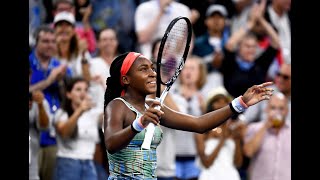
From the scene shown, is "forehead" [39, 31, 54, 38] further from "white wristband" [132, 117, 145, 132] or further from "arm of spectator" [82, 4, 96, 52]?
"white wristband" [132, 117, 145, 132]

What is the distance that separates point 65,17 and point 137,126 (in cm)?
531

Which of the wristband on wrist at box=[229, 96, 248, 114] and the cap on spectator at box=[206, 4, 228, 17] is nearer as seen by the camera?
the wristband on wrist at box=[229, 96, 248, 114]

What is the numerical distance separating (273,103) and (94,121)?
2.04 m

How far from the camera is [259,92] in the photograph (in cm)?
641

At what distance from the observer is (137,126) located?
5.70 metres

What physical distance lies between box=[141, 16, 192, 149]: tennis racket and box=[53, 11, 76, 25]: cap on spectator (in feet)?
13.1

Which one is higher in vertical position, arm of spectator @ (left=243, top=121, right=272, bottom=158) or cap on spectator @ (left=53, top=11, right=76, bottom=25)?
cap on spectator @ (left=53, top=11, right=76, bottom=25)

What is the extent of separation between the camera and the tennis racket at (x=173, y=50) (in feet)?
20.2

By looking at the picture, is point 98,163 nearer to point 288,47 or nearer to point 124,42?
point 124,42

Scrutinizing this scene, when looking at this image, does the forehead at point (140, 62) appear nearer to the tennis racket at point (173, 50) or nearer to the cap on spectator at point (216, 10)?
the tennis racket at point (173, 50)

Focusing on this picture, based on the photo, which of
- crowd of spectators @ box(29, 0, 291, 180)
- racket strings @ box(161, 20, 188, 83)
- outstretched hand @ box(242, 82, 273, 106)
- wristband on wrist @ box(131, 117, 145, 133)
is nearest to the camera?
wristband on wrist @ box(131, 117, 145, 133)

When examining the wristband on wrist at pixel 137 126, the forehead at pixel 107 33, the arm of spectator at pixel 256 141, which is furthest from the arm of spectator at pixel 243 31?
the wristband on wrist at pixel 137 126

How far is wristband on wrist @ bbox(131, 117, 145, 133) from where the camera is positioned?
18.6 feet

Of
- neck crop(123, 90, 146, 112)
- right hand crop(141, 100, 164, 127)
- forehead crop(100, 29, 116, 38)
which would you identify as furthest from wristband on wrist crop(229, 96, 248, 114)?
forehead crop(100, 29, 116, 38)
